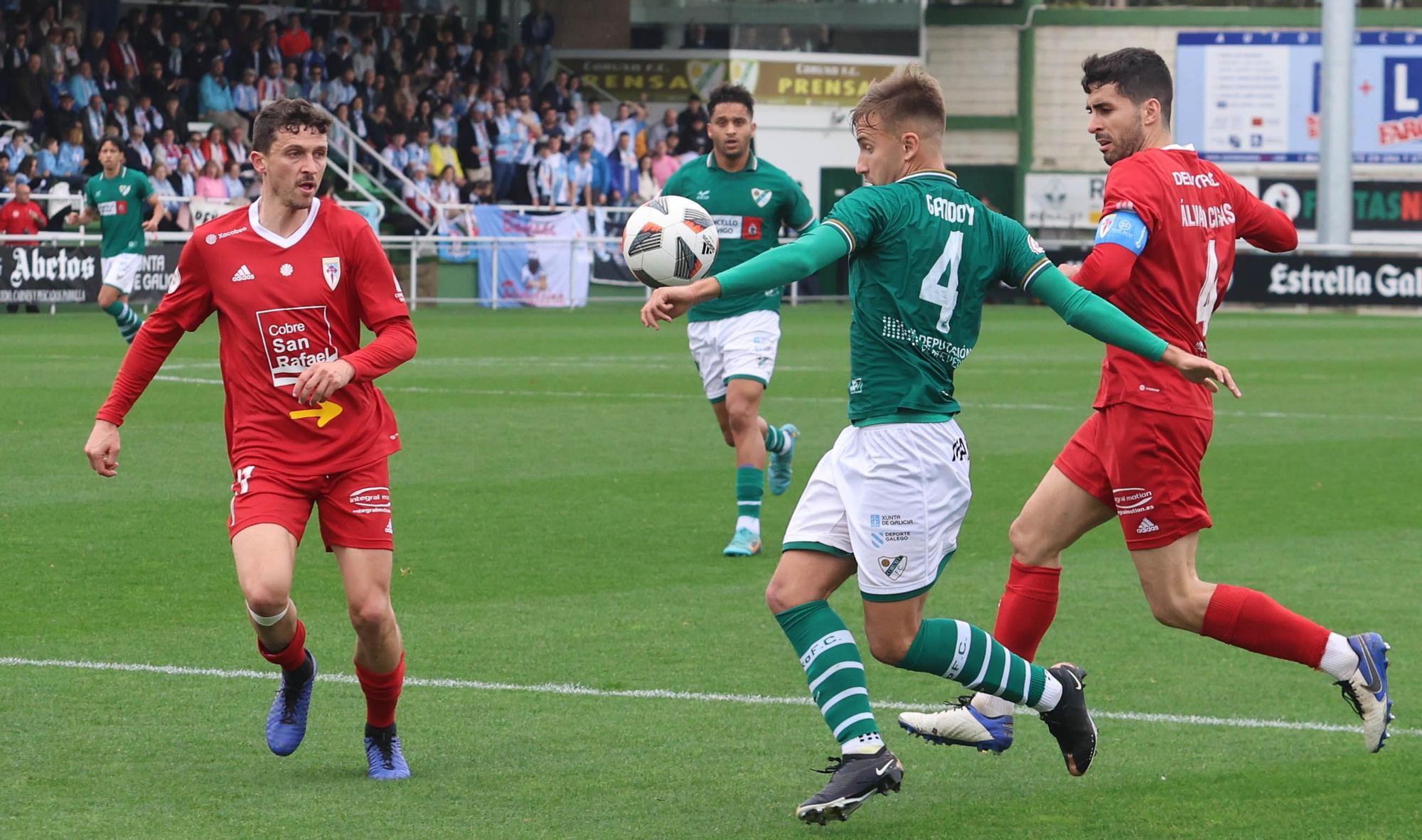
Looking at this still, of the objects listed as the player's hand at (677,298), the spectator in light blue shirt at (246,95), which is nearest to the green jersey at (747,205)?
the player's hand at (677,298)

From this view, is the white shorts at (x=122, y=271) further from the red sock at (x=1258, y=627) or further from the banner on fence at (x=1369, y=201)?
the banner on fence at (x=1369, y=201)

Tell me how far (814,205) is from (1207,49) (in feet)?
33.0

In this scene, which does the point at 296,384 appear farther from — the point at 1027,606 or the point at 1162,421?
the point at 1162,421

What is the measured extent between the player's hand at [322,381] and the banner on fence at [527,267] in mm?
27055

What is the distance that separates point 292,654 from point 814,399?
12.6m

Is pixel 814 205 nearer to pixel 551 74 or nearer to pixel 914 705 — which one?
pixel 551 74

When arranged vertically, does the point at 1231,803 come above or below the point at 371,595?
below

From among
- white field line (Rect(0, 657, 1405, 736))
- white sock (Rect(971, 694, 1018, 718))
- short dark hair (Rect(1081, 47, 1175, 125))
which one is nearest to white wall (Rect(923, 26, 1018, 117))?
white field line (Rect(0, 657, 1405, 736))

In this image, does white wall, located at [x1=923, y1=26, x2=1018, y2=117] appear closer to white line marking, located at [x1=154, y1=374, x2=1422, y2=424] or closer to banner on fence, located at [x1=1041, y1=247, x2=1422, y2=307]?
banner on fence, located at [x1=1041, y1=247, x2=1422, y2=307]

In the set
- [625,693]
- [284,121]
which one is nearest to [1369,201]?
[625,693]

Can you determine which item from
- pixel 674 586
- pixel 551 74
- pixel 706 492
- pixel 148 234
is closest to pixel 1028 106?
pixel 551 74

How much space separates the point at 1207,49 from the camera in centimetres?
4459

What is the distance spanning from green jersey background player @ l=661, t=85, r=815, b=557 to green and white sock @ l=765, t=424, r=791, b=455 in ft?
0.12

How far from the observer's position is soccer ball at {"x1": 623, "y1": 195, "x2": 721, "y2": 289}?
5844mm
